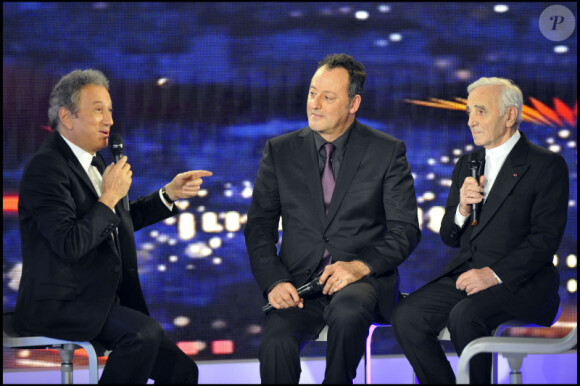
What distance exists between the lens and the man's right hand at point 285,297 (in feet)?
10.4

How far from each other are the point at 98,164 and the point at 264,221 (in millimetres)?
747

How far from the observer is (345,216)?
333 cm

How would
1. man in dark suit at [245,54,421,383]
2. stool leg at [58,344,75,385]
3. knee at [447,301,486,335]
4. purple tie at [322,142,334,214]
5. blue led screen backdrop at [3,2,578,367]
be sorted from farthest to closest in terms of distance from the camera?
blue led screen backdrop at [3,2,578,367]
purple tie at [322,142,334,214]
man in dark suit at [245,54,421,383]
knee at [447,301,486,335]
stool leg at [58,344,75,385]

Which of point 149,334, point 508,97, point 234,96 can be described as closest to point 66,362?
point 149,334

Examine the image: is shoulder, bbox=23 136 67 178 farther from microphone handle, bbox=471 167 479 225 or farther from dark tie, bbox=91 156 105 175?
microphone handle, bbox=471 167 479 225

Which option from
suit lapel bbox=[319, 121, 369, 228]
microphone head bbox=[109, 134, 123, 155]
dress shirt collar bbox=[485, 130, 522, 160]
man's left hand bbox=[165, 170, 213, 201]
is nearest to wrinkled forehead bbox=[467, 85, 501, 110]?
dress shirt collar bbox=[485, 130, 522, 160]

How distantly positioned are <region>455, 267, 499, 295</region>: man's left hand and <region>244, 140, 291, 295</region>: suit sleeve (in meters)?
0.74

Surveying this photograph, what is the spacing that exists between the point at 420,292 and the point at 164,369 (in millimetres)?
1124

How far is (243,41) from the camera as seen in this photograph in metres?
4.35

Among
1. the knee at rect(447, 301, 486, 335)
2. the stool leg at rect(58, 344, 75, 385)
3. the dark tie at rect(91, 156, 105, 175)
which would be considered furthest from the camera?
the dark tie at rect(91, 156, 105, 175)

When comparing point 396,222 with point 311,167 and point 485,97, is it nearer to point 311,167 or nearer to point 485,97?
point 311,167

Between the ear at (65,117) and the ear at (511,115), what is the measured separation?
186 centimetres

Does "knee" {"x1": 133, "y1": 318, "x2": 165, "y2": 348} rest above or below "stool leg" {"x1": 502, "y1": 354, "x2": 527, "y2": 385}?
above

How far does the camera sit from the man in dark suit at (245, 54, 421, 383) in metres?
3.19
